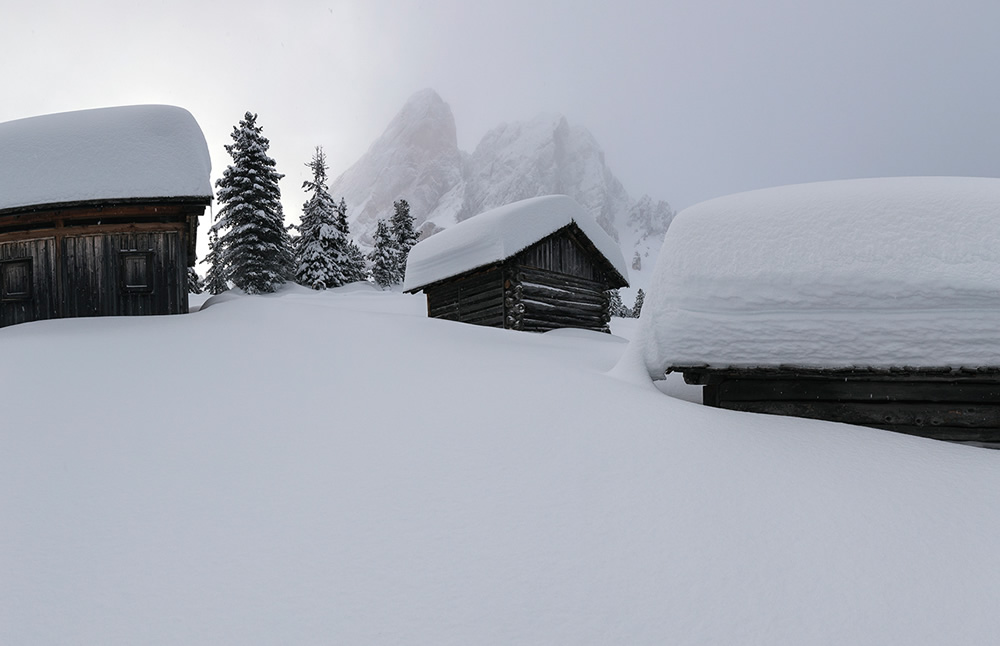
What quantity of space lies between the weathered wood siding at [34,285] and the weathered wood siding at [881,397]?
557 inches

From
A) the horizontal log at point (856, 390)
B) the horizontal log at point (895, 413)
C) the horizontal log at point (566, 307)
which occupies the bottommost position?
the horizontal log at point (895, 413)

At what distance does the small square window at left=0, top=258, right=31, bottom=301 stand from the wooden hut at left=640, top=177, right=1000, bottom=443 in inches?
564

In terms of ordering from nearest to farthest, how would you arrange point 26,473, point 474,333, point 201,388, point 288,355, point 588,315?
point 26,473 → point 201,388 → point 288,355 → point 474,333 → point 588,315

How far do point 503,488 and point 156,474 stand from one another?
2.60 meters

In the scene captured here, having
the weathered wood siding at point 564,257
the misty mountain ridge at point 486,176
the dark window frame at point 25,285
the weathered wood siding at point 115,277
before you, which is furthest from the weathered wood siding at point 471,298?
the misty mountain ridge at point 486,176

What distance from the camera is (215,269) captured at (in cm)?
3262

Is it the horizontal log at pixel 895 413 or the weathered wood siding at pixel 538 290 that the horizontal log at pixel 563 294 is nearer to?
the weathered wood siding at pixel 538 290

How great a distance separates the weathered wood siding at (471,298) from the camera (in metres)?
A: 14.1

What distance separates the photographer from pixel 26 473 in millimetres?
3707

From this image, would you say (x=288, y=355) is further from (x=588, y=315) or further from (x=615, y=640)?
(x=588, y=315)

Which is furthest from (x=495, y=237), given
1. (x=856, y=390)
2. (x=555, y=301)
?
(x=856, y=390)

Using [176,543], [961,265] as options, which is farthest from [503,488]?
[961,265]

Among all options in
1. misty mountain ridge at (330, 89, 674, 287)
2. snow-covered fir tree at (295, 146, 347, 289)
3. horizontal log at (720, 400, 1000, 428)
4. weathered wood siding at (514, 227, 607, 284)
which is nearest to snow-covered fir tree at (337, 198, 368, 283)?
snow-covered fir tree at (295, 146, 347, 289)

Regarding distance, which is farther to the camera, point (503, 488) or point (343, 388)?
point (343, 388)
